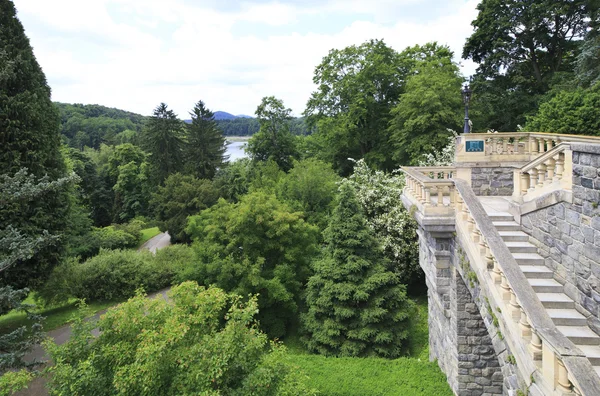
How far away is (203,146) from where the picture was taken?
34531 millimetres

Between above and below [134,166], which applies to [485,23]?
above

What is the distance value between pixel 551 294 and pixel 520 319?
48.6 inches

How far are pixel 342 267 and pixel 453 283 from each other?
15.0 feet

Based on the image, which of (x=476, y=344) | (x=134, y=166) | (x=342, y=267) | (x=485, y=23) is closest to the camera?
(x=476, y=344)

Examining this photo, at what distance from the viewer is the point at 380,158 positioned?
2288 centimetres

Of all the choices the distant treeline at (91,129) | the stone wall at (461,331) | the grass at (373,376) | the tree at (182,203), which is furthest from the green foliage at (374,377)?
the distant treeline at (91,129)

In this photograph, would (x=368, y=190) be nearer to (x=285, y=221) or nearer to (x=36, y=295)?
(x=285, y=221)

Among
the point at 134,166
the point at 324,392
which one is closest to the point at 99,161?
the point at 134,166

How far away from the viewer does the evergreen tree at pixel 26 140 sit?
1219 cm

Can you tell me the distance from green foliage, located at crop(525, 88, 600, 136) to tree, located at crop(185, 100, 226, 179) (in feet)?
88.5

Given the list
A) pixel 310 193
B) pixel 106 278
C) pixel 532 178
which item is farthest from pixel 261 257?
pixel 532 178

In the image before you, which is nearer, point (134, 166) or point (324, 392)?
point (324, 392)

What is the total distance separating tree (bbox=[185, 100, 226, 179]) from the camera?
3425cm

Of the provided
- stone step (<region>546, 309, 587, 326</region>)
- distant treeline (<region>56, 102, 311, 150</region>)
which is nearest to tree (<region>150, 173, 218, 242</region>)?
stone step (<region>546, 309, 587, 326</region>)
